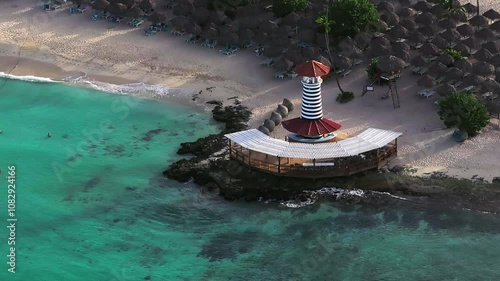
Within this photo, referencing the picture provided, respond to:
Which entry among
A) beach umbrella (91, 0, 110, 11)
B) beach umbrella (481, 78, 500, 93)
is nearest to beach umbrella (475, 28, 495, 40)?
beach umbrella (481, 78, 500, 93)

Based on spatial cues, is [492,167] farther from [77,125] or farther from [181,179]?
[77,125]

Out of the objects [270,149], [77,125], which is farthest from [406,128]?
[77,125]

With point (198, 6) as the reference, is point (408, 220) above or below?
below

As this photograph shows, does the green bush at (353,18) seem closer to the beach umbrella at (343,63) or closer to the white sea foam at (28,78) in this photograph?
the beach umbrella at (343,63)

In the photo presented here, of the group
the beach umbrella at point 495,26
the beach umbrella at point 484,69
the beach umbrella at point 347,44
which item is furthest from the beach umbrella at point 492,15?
the beach umbrella at point 347,44

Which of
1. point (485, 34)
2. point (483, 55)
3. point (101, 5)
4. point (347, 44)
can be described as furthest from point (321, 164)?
point (101, 5)

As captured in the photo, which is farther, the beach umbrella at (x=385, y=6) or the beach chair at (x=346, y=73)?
the beach umbrella at (x=385, y=6)

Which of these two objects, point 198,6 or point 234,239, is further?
point 198,6
